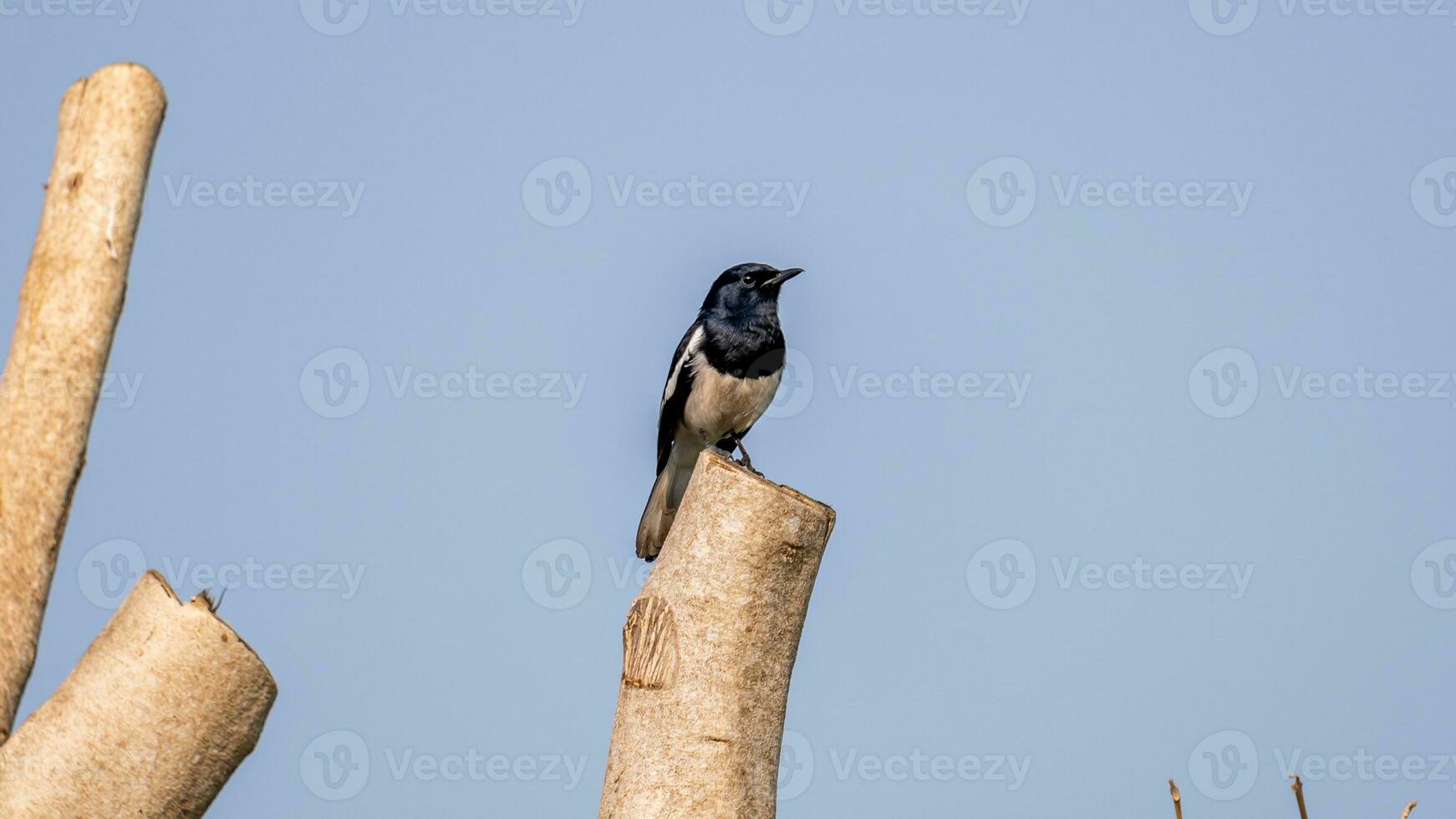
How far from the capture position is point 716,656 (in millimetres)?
4770

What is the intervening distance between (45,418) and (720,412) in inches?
218

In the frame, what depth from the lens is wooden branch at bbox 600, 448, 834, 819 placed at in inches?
185

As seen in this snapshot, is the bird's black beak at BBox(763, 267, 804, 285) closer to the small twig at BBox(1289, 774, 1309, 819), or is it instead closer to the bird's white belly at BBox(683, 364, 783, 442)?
the bird's white belly at BBox(683, 364, 783, 442)

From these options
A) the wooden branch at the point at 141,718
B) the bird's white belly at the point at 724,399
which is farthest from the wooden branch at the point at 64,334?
the bird's white belly at the point at 724,399

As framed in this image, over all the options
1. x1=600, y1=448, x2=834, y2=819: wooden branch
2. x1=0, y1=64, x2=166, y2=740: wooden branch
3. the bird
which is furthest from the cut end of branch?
the bird

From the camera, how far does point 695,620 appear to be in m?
4.80

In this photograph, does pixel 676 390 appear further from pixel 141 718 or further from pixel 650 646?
pixel 141 718

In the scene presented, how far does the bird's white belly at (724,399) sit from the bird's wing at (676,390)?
0.07 metres

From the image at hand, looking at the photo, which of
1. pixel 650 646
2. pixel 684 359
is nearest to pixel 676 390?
pixel 684 359

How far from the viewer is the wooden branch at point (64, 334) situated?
3.93 m

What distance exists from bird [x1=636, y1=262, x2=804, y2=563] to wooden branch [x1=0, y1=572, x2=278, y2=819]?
4.57 meters

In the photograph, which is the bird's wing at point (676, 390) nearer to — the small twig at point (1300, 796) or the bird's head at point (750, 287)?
the bird's head at point (750, 287)

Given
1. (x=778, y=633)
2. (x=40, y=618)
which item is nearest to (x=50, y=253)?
(x=40, y=618)

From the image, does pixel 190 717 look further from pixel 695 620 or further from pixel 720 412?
pixel 720 412
